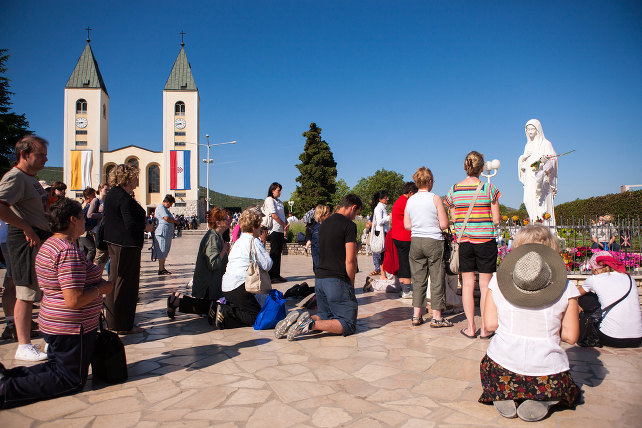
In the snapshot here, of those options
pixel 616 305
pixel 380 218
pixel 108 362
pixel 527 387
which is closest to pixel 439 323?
pixel 616 305

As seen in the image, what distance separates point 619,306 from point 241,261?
404 cm

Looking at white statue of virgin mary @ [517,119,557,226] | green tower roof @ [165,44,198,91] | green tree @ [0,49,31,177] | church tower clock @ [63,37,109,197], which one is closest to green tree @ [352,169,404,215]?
green tower roof @ [165,44,198,91]

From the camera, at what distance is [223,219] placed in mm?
6145

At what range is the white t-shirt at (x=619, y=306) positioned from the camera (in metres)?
4.11

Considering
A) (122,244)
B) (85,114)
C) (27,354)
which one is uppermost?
(85,114)

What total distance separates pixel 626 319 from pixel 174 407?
421cm

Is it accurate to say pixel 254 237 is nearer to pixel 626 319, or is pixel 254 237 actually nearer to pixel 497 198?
pixel 497 198

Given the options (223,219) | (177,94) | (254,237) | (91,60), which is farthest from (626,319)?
(91,60)

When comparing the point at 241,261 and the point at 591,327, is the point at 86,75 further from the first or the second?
the point at 591,327

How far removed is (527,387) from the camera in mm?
2664

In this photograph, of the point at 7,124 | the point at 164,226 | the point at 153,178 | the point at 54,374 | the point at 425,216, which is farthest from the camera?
the point at 153,178

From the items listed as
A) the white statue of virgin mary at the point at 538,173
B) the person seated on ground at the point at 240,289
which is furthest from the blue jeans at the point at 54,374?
the white statue of virgin mary at the point at 538,173

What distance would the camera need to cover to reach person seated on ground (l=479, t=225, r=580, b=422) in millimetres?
2602

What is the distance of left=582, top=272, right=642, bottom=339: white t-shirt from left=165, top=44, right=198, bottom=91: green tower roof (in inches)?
2268
